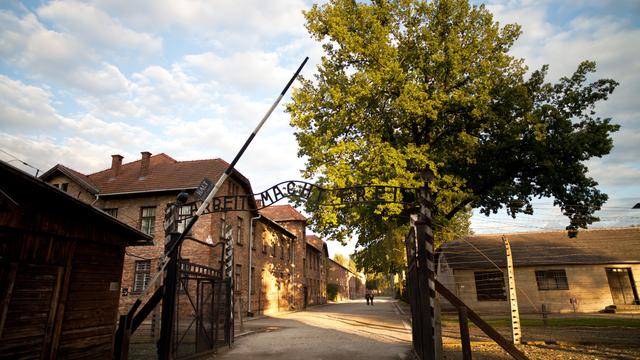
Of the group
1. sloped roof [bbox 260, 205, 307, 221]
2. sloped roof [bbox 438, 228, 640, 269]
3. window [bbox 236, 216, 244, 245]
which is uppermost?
sloped roof [bbox 260, 205, 307, 221]

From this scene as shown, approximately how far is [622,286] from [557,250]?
482 centimetres

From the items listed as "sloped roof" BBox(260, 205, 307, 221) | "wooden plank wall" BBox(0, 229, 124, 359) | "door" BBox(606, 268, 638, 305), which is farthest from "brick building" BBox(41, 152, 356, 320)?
"door" BBox(606, 268, 638, 305)

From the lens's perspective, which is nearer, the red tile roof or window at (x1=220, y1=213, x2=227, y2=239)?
the red tile roof

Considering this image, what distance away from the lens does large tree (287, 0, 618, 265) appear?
635 inches

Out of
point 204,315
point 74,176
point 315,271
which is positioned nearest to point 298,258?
point 315,271

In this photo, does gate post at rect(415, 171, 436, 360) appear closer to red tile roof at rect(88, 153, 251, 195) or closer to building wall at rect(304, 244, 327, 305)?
red tile roof at rect(88, 153, 251, 195)

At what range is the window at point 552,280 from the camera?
26.7 m

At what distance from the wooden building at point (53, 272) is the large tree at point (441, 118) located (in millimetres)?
8730

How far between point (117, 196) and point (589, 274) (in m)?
33.7

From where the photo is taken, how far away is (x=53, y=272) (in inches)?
297

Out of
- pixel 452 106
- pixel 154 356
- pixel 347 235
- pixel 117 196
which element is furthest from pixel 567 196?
pixel 117 196

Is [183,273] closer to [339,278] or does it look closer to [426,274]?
[426,274]

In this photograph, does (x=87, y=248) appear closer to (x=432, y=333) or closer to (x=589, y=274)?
(x=432, y=333)

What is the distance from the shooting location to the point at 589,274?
26500 mm
